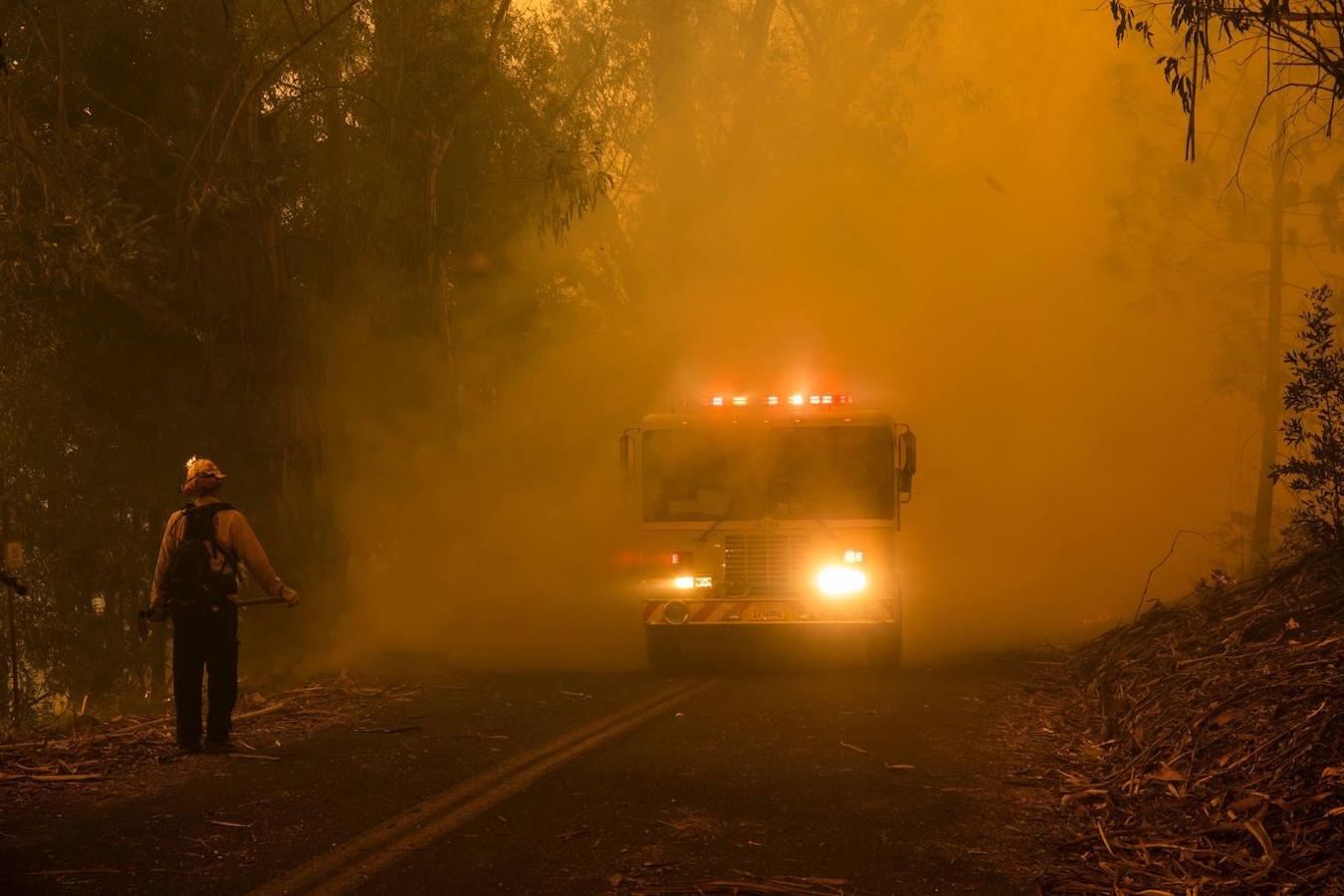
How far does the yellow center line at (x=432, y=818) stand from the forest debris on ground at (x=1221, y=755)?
8.89 feet

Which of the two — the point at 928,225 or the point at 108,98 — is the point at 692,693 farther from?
the point at 928,225

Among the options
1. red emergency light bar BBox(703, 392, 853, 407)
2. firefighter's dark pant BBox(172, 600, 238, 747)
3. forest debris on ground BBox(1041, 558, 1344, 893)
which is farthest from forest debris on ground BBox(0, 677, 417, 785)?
forest debris on ground BBox(1041, 558, 1344, 893)

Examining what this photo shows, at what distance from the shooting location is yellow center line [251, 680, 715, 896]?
17.4 ft

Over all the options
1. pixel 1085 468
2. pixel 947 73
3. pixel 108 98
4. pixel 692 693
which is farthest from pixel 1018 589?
pixel 108 98

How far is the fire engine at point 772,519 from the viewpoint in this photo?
1177 cm

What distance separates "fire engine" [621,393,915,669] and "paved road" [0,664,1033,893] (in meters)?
2.02

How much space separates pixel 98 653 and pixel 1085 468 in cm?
2234

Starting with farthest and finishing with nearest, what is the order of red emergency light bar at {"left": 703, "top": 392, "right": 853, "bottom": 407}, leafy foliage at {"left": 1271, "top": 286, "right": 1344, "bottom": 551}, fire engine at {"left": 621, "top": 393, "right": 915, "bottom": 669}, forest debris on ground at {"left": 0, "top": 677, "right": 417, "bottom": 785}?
red emergency light bar at {"left": 703, "top": 392, "right": 853, "bottom": 407} → fire engine at {"left": 621, "top": 393, "right": 915, "bottom": 669} → leafy foliage at {"left": 1271, "top": 286, "right": 1344, "bottom": 551} → forest debris on ground at {"left": 0, "top": 677, "right": 417, "bottom": 785}

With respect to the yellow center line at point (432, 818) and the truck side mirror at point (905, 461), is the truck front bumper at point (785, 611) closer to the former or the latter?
the truck side mirror at point (905, 461)

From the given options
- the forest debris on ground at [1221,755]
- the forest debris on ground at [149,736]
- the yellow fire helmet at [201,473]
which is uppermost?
the yellow fire helmet at [201,473]

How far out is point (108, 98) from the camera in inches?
523

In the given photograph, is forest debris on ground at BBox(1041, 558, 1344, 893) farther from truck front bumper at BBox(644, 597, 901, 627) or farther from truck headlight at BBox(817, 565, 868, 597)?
truck headlight at BBox(817, 565, 868, 597)

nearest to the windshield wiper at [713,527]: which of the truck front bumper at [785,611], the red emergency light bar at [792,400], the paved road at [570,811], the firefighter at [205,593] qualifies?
the truck front bumper at [785,611]

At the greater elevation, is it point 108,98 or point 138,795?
point 108,98
